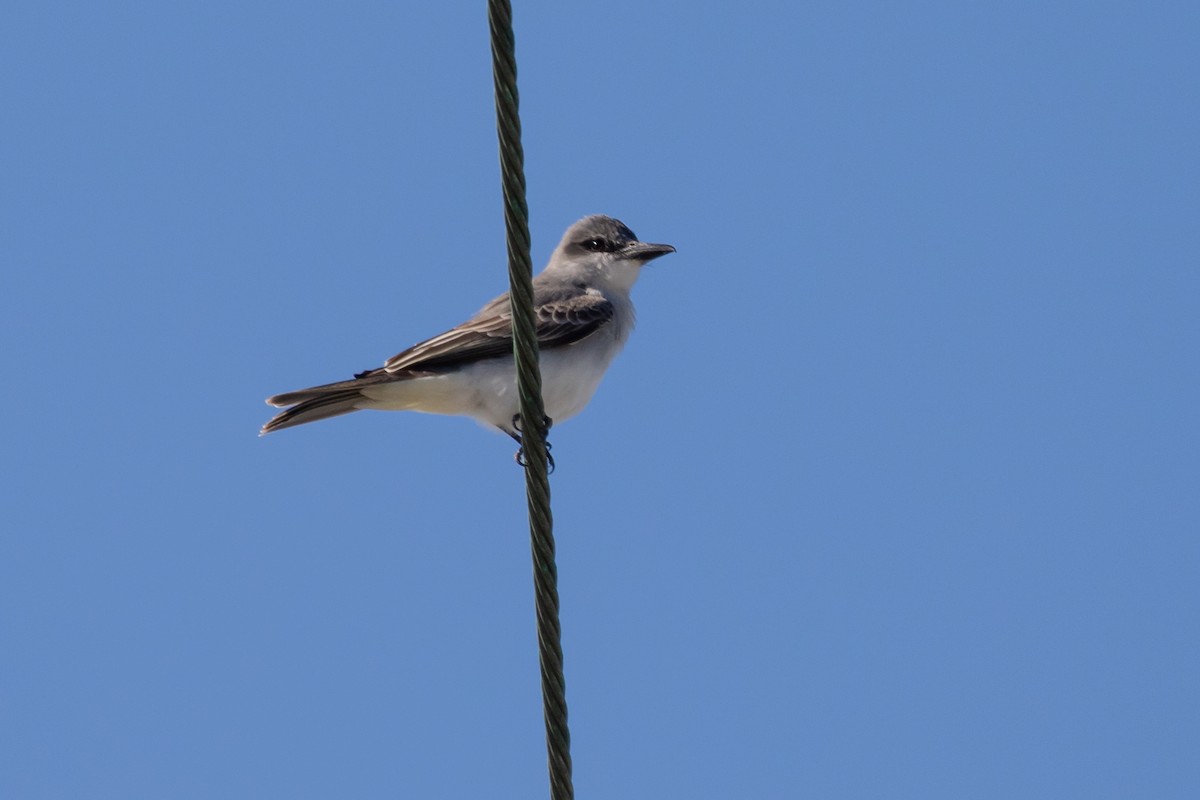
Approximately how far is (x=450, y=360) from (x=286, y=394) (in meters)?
0.87

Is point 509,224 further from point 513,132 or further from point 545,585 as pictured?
point 545,585

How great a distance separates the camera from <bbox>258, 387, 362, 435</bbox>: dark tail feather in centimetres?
790

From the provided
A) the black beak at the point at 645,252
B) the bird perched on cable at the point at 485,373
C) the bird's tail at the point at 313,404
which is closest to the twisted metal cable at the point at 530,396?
the bird perched on cable at the point at 485,373

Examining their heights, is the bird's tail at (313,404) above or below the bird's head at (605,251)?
below

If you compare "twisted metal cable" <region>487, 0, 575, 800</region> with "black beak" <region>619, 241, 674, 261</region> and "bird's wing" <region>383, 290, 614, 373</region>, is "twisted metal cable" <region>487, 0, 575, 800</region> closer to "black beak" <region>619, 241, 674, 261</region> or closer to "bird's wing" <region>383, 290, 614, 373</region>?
"bird's wing" <region>383, 290, 614, 373</region>

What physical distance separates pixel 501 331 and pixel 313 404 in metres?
1.07

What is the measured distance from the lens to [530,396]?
420 centimetres

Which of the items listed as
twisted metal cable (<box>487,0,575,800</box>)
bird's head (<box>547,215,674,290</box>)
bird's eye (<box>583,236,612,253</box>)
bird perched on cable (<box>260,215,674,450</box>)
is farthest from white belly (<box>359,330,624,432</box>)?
twisted metal cable (<box>487,0,575,800</box>)

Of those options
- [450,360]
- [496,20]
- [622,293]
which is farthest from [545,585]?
[622,293]

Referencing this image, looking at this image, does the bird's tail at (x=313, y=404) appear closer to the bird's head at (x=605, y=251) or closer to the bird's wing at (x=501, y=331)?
the bird's wing at (x=501, y=331)

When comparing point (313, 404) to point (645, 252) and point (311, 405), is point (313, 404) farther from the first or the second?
point (645, 252)

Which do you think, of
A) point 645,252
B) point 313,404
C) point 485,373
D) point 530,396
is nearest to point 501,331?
point 485,373

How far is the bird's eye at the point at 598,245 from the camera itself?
373 inches

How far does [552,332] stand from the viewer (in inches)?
328
